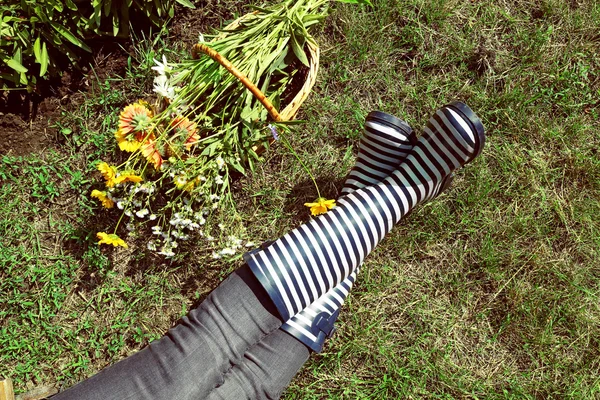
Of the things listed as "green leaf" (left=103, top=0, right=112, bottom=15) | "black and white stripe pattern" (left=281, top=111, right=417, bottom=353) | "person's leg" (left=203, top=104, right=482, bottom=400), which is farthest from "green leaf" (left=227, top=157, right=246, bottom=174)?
"green leaf" (left=103, top=0, right=112, bottom=15)

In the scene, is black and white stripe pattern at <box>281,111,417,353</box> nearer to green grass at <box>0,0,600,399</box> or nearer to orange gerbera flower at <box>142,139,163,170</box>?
green grass at <box>0,0,600,399</box>

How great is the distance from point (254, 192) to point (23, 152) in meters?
0.86

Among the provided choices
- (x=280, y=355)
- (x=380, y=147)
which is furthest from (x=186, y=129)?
(x=280, y=355)

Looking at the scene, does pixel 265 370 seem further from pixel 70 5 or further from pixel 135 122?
pixel 70 5

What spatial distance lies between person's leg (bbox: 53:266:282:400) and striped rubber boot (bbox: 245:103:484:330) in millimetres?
69

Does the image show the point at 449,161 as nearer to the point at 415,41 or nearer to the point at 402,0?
the point at 415,41

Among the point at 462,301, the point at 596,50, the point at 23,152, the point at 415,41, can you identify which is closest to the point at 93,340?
the point at 23,152

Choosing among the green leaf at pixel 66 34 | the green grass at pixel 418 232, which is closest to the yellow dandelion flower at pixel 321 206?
the green grass at pixel 418 232

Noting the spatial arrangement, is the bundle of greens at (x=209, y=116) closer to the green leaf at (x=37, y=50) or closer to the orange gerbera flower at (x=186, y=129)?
the orange gerbera flower at (x=186, y=129)

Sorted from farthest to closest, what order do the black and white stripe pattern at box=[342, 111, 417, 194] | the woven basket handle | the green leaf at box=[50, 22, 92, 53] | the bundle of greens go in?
1. the black and white stripe pattern at box=[342, 111, 417, 194]
2. the green leaf at box=[50, 22, 92, 53]
3. the bundle of greens
4. the woven basket handle

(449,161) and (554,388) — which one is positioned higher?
(449,161)

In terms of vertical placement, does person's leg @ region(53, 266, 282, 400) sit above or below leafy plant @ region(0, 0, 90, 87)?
below

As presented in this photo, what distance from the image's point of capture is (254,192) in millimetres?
2072

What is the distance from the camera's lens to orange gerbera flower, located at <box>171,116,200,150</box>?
167cm
